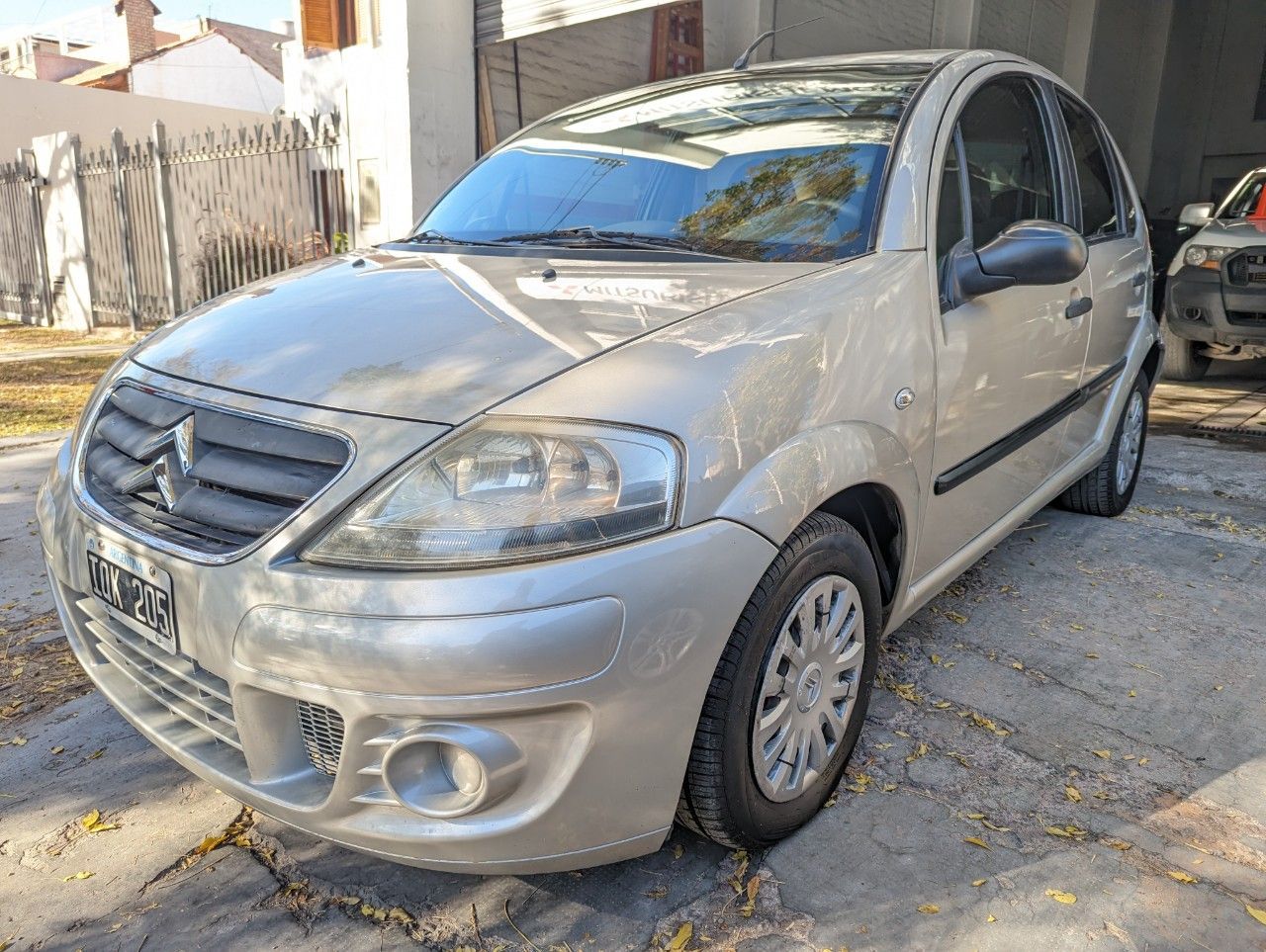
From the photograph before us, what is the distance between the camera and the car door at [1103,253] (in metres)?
3.38

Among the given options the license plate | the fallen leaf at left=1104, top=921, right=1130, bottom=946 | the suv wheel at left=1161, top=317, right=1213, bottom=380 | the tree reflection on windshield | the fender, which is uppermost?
the tree reflection on windshield

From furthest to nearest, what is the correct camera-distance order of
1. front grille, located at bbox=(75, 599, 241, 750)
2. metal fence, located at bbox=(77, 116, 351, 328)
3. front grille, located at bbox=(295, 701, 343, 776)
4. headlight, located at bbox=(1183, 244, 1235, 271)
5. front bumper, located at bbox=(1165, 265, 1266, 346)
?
metal fence, located at bbox=(77, 116, 351, 328)
headlight, located at bbox=(1183, 244, 1235, 271)
front bumper, located at bbox=(1165, 265, 1266, 346)
front grille, located at bbox=(75, 599, 241, 750)
front grille, located at bbox=(295, 701, 343, 776)

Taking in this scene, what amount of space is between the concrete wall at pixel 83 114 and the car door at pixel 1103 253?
714 inches

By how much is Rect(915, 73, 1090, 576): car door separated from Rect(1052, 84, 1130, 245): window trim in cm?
13

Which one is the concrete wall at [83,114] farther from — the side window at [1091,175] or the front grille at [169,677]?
the front grille at [169,677]

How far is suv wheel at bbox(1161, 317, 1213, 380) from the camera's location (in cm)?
797

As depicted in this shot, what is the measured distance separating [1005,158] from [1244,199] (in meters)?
6.36

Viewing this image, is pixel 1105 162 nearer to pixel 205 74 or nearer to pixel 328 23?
pixel 328 23

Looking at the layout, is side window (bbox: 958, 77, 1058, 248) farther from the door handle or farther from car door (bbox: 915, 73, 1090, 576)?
the door handle

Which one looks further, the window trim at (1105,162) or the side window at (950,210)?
the window trim at (1105,162)

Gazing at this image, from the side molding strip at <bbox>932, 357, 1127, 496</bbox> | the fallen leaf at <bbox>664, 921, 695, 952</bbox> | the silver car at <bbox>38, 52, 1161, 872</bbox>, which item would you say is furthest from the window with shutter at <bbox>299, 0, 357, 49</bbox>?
the fallen leaf at <bbox>664, 921, 695, 952</bbox>

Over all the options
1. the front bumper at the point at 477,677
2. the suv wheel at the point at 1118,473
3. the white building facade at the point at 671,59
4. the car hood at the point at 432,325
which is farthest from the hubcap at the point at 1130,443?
the white building facade at the point at 671,59

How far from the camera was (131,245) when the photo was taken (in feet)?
36.1

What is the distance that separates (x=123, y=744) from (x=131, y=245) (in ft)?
33.2
